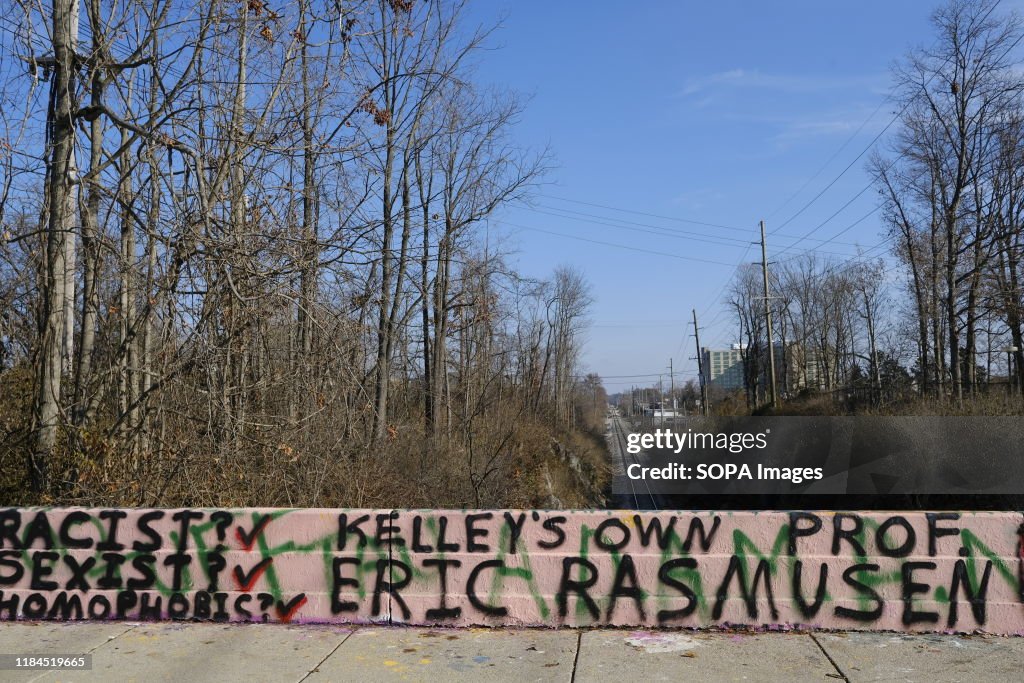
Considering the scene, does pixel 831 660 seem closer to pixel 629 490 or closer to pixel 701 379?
pixel 629 490

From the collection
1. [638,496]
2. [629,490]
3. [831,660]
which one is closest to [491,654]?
[831,660]

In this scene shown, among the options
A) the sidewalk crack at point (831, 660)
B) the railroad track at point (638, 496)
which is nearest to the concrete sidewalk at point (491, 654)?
the sidewalk crack at point (831, 660)

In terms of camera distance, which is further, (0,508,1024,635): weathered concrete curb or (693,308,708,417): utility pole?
(693,308,708,417): utility pole

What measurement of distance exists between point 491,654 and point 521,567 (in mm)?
808

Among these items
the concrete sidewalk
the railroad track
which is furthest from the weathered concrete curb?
the railroad track

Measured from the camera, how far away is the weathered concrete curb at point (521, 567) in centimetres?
641

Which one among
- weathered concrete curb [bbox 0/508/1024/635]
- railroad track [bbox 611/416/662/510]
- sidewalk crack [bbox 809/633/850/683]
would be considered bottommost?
railroad track [bbox 611/416/662/510]

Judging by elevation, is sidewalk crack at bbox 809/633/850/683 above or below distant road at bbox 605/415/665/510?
above

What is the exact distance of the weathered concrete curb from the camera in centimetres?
641

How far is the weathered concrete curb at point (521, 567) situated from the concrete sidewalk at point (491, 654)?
161 millimetres

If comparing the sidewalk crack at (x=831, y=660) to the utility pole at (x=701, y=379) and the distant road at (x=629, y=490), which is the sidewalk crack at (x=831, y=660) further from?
the utility pole at (x=701, y=379)

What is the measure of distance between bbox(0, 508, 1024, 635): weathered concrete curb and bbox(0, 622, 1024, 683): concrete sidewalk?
6.3 inches

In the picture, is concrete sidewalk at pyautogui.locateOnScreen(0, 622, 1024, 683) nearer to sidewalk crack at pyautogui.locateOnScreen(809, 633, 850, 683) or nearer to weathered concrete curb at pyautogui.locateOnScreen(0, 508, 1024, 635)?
sidewalk crack at pyautogui.locateOnScreen(809, 633, 850, 683)

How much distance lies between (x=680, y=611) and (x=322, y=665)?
8.83 ft
